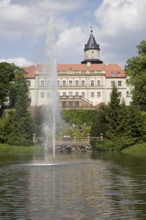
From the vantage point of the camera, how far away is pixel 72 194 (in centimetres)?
1794

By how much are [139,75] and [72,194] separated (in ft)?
160

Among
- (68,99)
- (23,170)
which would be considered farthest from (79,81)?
(23,170)

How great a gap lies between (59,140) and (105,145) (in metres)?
6.12

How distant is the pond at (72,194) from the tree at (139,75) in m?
34.6

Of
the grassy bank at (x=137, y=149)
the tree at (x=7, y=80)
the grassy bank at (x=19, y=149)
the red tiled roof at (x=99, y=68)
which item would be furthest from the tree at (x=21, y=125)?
the red tiled roof at (x=99, y=68)

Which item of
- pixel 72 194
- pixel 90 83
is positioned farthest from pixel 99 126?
pixel 90 83

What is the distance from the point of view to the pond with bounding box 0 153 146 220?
14391 mm

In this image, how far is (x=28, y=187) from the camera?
19891 mm

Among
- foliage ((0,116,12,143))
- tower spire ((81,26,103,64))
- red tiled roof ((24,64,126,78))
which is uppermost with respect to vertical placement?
tower spire ((81,26,103,64))

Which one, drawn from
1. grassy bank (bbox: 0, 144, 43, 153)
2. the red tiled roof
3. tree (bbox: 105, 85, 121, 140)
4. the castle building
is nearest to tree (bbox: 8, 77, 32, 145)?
grassy bank (bbox: 0, 144, 43, 153)

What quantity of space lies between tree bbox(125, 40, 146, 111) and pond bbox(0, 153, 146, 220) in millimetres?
34572

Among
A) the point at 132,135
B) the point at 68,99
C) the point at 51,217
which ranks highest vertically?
the point at 68,99

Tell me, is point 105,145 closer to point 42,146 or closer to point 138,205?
point 42,146

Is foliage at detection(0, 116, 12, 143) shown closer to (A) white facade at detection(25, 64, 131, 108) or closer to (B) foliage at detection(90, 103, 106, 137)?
(B) foliage at detection(90, 103, 106, 137)
